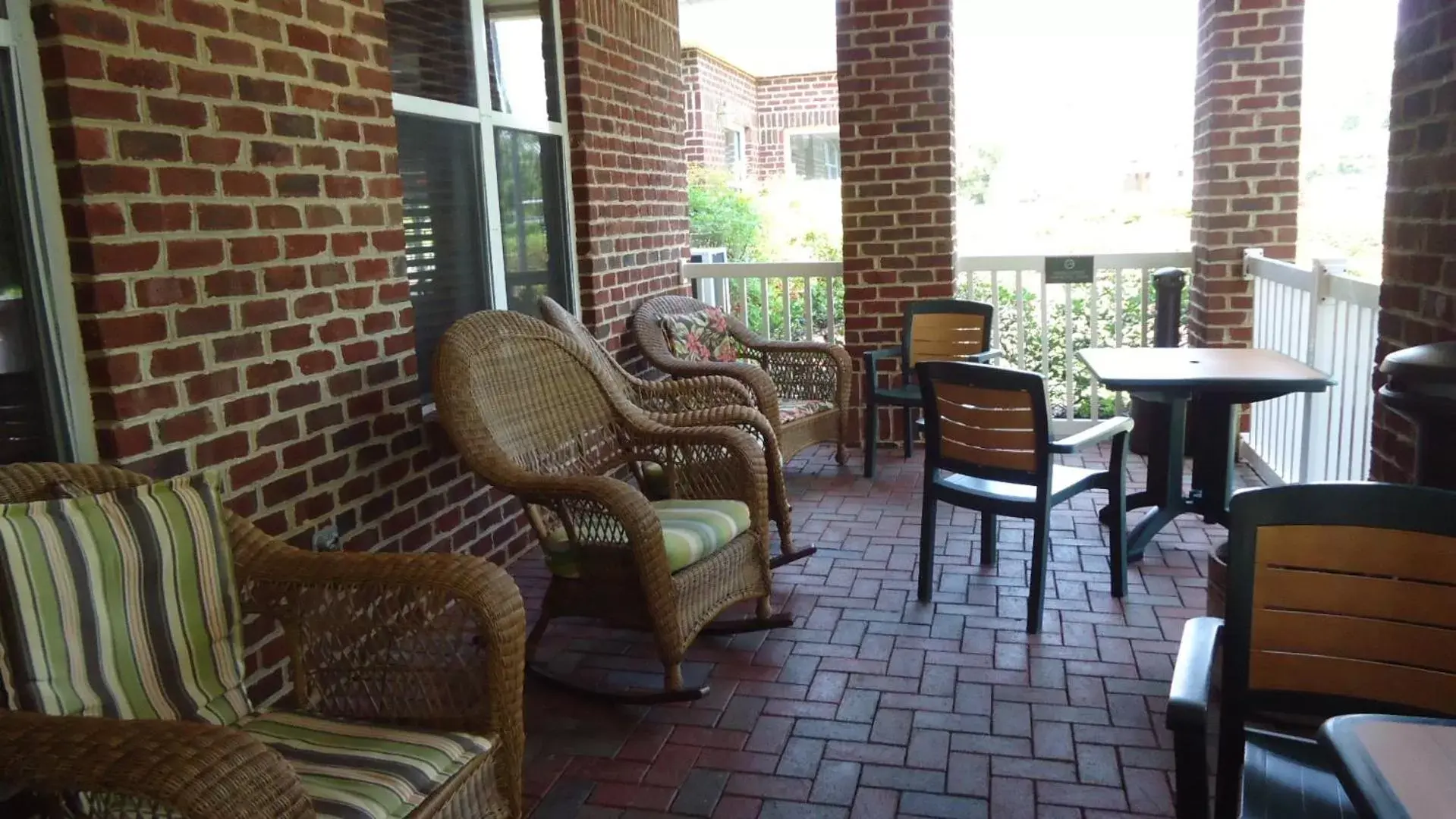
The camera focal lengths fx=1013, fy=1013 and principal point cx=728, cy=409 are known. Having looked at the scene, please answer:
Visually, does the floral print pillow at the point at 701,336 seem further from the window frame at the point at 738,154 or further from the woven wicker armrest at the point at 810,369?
the window frame at the point at 738,154

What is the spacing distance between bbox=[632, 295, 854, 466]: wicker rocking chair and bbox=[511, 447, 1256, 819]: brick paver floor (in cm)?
78

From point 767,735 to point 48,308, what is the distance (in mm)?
1775

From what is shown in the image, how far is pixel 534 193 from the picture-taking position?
160 inches

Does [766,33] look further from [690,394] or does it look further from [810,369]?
[690,394]

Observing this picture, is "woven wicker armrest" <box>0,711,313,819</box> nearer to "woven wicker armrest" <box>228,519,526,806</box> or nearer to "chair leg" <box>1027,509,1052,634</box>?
"woven wicker armrest" <box>228,519,526,806</box>

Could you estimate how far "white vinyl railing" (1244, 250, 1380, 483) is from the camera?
3.32 m

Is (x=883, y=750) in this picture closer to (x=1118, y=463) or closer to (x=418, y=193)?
(x=1118, y=463)

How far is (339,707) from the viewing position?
1911 mm

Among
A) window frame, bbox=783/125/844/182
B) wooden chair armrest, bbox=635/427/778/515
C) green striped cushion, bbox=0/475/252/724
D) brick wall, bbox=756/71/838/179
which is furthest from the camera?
window frame, bbox=783/125/844/182

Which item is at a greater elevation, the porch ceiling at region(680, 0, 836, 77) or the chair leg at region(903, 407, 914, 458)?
the porch ceiling at region(680, 0, 836, 77)

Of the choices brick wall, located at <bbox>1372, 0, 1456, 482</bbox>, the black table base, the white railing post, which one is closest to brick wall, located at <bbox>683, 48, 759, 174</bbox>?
the white railing post

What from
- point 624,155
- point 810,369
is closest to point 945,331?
point 810,369

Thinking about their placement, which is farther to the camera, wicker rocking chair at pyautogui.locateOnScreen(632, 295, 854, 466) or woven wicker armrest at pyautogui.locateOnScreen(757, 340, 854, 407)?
woven wicker armrest at pyautogui.locateOnScreen(757, 340, 854, 407)

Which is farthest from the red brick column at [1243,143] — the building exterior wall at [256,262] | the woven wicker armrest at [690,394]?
the building exterior wall at [256,262]
